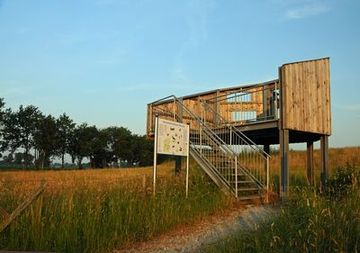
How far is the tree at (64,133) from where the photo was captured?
8325 cm

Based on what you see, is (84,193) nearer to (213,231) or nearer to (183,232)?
(183,232)

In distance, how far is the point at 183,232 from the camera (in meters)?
10.9

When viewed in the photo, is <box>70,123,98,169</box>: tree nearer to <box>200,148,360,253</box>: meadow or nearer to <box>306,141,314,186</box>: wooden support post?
<box>306,141,314,186</box>: wooden support post

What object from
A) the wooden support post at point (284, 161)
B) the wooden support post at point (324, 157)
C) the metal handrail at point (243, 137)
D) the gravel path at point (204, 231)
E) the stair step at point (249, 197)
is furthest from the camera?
the wooden support post at point (324, 157)

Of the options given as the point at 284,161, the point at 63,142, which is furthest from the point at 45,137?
the point at 284,161

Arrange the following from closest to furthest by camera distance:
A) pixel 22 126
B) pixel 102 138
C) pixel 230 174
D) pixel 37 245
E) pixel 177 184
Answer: pixel 37 245
pixel 177 184
pixel 230 174
pixel 22 126
pixel 102 138

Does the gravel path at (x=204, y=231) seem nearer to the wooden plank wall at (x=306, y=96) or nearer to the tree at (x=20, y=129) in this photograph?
the wooden plank wall at (x=306, y=96)

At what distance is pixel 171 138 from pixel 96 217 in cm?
500

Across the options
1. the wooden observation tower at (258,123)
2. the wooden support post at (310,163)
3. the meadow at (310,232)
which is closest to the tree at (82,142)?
the wooden observation tower at (258,123)

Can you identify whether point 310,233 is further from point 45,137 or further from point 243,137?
point 45,137

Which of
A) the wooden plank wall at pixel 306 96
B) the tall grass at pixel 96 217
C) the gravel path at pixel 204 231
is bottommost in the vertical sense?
the gravel path at pixel 204 231

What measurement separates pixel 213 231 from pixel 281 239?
4.40 m

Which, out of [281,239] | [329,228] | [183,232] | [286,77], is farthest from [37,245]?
[286,77]

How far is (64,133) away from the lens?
8394cm
